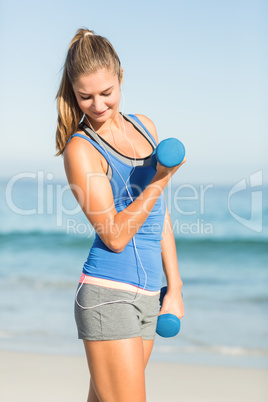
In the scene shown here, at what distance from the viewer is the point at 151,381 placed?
12.0 ft

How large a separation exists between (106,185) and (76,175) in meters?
0.10

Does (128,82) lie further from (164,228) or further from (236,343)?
(164,228)

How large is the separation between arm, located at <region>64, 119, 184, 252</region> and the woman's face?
13 centimetres

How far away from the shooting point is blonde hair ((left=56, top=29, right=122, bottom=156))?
1.79 m

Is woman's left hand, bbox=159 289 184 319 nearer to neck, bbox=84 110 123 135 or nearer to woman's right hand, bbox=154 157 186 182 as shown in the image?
woman's right hand, bbox=154 157 186 182

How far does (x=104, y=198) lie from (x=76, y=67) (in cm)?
43

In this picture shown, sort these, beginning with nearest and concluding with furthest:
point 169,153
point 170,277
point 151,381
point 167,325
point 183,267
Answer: point 169,153 → point 167,325 → point 170,277 → point 151,381 → point 183,267

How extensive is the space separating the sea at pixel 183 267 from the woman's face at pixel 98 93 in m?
2.75

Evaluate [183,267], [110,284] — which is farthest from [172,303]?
[183,267]

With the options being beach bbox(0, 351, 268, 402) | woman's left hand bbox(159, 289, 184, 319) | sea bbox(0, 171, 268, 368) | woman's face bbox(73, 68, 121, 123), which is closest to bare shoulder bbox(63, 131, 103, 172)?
woman's face bbox(73, 68, 121, 123)

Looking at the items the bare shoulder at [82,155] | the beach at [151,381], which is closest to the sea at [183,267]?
the beach at [151,381]

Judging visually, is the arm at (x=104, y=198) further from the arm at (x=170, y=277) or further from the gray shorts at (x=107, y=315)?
the arm at (x=170, y=277)

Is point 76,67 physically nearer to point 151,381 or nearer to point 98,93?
point 98,93

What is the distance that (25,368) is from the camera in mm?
3920
